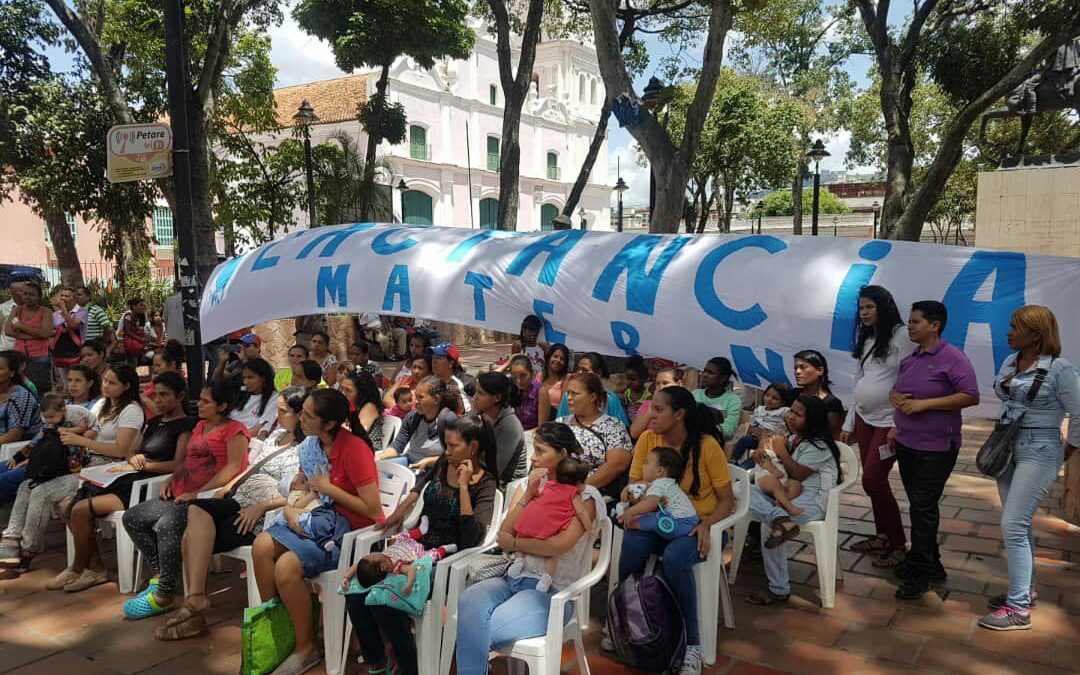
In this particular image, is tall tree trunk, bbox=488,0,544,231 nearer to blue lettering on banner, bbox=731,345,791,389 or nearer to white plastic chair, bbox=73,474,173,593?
blue lettering on banner, bbox=731,345,791,389

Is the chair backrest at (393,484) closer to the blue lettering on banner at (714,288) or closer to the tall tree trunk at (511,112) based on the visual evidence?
the blue lettering on banner at (714,288)

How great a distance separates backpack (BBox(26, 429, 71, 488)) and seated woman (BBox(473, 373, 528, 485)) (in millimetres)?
2758

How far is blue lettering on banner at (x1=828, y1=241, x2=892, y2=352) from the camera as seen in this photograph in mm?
4719

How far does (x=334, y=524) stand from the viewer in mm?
3895

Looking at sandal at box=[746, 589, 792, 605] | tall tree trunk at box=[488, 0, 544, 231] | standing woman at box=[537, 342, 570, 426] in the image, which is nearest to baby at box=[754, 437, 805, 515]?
sandal at box=[746, 589, 792, 605]

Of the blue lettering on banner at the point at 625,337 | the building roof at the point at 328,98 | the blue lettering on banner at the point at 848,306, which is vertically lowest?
the blue lettering on banner at the point at 625,337

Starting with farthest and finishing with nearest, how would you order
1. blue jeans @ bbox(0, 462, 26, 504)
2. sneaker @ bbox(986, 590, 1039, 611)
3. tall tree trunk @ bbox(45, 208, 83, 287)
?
1. tall tree trunk @ bbox(45, 208, 83, 287)
2. blue jeans @ bbox(0, 462, 26, 504)
3. sneaker @ bbox(986, 590, 1039, 611)

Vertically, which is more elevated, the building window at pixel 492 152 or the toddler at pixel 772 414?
the building window at pixel 492 152

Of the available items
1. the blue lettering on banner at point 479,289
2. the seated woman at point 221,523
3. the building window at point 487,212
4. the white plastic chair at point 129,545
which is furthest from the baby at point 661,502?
the building window at point 487,212

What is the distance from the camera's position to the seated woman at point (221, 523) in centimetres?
407

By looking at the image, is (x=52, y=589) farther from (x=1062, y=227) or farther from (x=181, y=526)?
(x=1062, y=227)

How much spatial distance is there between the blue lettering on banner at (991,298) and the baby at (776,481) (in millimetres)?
1244

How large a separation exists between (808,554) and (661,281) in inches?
77.6

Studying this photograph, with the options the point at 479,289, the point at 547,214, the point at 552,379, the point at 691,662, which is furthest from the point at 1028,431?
the point at 547,214
